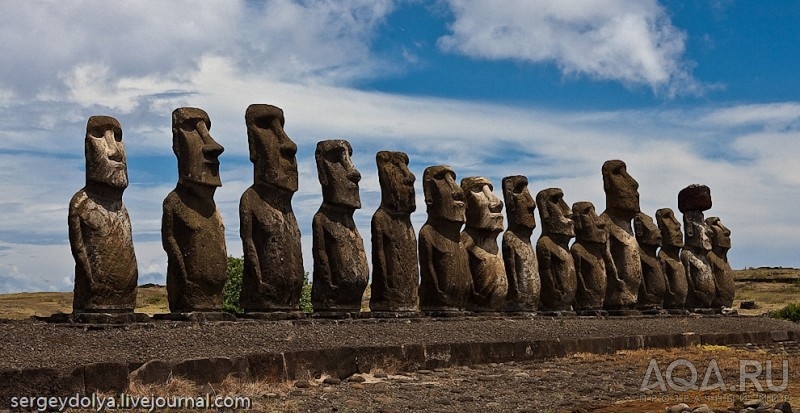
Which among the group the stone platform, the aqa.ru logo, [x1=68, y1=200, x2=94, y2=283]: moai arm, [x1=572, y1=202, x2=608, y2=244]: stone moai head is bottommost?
the aqa.ru logo

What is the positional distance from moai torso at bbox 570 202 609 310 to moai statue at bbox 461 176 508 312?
2932 millimetres

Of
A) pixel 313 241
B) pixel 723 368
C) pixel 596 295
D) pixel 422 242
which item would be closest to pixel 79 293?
pixel 313 241

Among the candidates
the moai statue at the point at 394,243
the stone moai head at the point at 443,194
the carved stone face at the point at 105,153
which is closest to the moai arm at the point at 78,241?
the carved stone face at the point at 105,153

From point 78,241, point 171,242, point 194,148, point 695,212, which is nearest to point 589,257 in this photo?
point 695,212

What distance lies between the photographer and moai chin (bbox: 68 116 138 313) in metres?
11.6

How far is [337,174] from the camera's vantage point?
49.3 ft

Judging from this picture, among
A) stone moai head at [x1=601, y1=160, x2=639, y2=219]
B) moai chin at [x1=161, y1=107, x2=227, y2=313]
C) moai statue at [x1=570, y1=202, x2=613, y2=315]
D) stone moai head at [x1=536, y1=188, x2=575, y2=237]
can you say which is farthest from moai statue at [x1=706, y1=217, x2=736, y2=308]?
moai chin at [x1=161, y1=107, x2=227, y2=313]

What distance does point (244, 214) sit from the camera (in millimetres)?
13711

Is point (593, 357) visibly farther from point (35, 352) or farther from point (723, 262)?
point (723, 262)

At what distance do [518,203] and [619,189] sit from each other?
12.9ft

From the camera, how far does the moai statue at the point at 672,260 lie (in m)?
23.6

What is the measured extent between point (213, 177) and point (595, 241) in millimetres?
10433

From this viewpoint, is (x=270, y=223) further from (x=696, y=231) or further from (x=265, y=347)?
(x=696, y=231)

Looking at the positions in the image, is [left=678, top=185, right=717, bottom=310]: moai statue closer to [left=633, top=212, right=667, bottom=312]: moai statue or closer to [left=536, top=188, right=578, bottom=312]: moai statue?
[left=633, top=212, right=667, bottom=312]: moai statue
